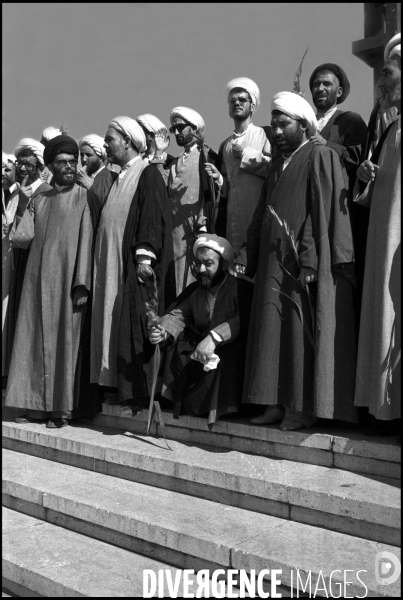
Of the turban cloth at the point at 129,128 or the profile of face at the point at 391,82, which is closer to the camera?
the profile of face at the point at 391,82

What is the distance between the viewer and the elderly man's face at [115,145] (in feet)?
18.5

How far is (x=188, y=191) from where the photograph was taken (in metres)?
5.68

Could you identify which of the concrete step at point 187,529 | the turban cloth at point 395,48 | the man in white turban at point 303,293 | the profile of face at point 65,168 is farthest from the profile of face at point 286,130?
the concrete step at point 187,529

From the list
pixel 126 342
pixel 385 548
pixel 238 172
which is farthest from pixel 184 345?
pixel 385 548

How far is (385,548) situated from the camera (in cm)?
326

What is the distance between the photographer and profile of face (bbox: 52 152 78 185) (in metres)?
5.75

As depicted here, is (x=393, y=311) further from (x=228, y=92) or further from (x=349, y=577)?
(x=228, y=92)

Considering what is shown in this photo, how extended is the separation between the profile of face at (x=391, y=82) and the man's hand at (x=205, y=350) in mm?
1874

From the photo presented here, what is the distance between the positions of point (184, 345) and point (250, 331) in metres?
0.66

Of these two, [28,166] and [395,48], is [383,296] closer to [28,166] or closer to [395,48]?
[395,48]

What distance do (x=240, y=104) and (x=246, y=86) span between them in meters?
Result: 0.15

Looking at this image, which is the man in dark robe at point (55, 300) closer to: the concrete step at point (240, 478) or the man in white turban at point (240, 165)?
the concrete step at point (240, 478)

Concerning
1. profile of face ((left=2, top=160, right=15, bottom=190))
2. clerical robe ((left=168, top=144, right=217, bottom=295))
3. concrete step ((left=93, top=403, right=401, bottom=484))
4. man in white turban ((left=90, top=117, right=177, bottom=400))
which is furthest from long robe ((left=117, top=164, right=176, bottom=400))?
profile of face ((left=2, top=160, right=15, bottom=190))

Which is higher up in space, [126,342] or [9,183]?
[9,183]
